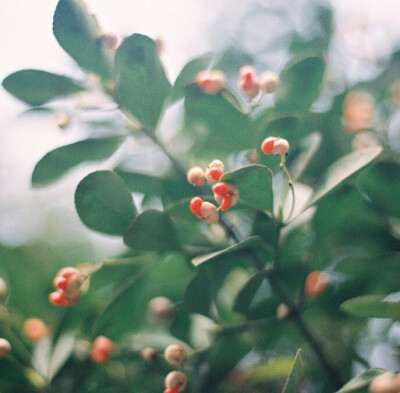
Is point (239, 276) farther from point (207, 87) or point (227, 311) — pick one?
point (207, 87)

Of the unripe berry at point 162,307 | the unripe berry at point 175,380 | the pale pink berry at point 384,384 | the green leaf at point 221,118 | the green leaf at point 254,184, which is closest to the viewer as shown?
the pale pink berry at point 384,384

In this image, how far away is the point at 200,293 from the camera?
2.61 feet

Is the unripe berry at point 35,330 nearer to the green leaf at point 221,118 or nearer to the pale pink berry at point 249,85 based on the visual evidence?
the green leaf at point 221,118

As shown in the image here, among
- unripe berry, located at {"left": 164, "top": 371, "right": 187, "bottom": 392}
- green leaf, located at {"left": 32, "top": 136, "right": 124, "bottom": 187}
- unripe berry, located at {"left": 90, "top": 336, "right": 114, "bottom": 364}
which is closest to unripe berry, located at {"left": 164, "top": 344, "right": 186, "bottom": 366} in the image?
unripe berry, located at {"left": 164, "top": 371, "right": 187, "bottom": 392}

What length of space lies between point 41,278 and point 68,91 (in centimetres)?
53

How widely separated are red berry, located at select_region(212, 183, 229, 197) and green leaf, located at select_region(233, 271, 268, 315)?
0.45 feet

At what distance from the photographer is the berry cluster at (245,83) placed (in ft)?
2.83

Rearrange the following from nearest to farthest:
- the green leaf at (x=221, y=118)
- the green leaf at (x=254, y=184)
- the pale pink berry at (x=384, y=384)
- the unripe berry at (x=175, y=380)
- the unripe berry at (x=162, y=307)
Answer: the pale pink berry at (x=384, y=384)
the green leaf at (x=254, y=184)
the unripe berry at (x=175, y=380)
the green leaf at (x=221, y=118)
the unripe berry at (x=162, y=307)

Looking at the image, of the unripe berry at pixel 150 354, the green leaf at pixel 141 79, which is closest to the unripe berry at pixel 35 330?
the unripe berry at pixel 150 354

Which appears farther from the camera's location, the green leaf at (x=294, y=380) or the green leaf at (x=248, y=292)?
the green leaf at (x=248, y=292)

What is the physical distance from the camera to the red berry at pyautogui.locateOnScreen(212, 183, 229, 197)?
676 millimetres

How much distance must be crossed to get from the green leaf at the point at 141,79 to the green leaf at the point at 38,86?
109mm

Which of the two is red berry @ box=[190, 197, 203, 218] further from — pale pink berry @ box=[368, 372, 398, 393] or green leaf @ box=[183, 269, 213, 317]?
pale pink berry @ box=[368, 372, 398, 393]

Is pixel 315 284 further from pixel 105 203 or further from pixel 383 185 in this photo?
pixel 105 203
